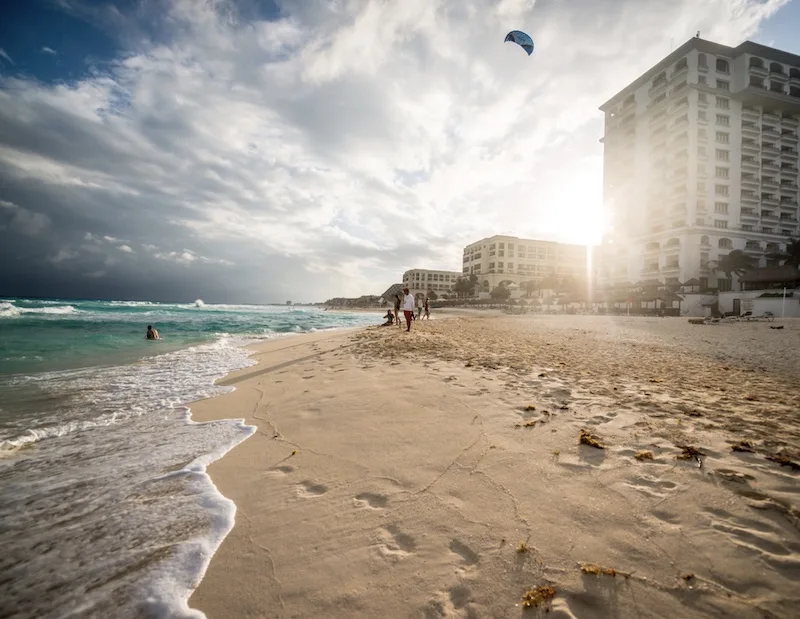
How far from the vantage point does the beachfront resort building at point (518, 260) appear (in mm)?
87312

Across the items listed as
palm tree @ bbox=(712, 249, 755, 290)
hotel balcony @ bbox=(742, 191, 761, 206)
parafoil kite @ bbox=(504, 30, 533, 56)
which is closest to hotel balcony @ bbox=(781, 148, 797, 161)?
hotel balcony @ bbox=(742, 191, 761, 206)

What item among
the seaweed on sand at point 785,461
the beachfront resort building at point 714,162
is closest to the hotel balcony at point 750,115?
the beachfront resort building at point 714,162

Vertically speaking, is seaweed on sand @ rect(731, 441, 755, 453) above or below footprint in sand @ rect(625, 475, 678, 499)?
above

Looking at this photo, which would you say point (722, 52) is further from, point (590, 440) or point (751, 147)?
point (590, 440)

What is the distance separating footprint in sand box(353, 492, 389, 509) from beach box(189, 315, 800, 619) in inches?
0.5

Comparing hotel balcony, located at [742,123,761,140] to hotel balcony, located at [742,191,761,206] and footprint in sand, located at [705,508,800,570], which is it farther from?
footprint in sand, located at [705,508,800,570]

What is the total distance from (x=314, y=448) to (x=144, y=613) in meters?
1.83

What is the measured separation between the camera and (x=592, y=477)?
2.63m

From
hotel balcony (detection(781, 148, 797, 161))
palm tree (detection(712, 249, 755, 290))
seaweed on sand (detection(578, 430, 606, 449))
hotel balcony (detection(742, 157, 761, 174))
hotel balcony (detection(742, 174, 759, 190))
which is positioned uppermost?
hotel balcony (detection(781, 148, 797, 161))

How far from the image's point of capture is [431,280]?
126250mm

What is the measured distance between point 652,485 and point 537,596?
5.32ft

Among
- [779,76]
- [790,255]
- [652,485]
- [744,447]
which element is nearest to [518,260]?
[790,255]

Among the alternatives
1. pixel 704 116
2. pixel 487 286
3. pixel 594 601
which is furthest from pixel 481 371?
pixel 487 286

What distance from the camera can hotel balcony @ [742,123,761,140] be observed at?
46906 millimetres
